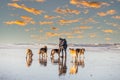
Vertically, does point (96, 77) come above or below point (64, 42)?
below

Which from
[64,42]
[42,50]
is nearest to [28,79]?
[64,42]

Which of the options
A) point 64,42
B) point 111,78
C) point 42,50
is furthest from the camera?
point 42,50

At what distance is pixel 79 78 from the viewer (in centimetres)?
2033

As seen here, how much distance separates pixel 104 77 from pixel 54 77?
3190mm

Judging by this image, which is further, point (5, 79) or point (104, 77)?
point (104, 77)

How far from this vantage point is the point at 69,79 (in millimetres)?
19859

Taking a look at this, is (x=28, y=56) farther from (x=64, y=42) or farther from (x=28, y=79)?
(x=28, y=79)

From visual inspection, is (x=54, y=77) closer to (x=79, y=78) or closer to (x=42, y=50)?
(x=79, y=78)

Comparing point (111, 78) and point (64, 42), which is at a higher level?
point (64, 42)

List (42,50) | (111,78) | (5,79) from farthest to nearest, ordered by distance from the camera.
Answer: (42,50) → (111,78) → (5,79)

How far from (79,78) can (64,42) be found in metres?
15.4

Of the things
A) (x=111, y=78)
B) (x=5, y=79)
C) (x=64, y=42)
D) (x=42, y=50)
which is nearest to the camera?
(x=5, y=79)

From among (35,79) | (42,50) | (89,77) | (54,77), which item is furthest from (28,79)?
(42,50)

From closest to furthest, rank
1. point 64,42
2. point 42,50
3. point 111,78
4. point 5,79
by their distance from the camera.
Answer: point 5,79
point 111,78
point 64,42
point 42,50
